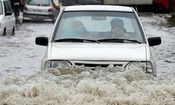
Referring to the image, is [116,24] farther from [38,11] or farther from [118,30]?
[38,11]

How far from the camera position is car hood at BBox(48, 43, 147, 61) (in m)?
7.57

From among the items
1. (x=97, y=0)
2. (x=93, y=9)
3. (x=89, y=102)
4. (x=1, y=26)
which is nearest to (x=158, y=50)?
(x=1, y=26)

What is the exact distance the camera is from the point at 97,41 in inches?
324

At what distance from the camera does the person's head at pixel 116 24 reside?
868 cm

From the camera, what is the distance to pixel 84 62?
7551mm

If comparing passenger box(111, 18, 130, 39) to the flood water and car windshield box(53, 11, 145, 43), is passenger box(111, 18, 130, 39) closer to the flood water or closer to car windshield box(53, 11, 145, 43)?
car windshield box(53, 11, 145, 43)

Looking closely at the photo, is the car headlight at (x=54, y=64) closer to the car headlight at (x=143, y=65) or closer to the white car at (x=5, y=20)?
the car headlight at (x=143, y=65)

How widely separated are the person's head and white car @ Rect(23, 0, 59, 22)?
2371 cm

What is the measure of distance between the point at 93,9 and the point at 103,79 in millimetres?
→ 3204

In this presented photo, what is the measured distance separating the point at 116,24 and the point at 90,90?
3573 millimetres

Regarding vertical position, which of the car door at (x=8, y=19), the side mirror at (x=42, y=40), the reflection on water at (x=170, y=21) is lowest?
the reflection on water at (x=170, y=21)

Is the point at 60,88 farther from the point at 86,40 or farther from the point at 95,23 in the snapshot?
the point at 95,23

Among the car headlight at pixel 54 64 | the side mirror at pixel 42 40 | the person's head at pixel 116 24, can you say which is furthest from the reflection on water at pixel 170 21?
the car headlight at pixel 54 64

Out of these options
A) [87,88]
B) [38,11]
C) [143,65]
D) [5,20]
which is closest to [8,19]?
[5,20]
